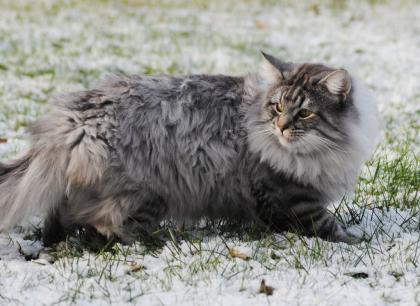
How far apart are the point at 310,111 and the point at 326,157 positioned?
32 cm

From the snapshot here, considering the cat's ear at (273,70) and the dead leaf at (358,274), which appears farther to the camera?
the cat's ear at (273,70)

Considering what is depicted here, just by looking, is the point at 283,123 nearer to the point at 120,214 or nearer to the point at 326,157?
the point at 326,157

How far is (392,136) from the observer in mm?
6141

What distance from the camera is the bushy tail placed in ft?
12.8

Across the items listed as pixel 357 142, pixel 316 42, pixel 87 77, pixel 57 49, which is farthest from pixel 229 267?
pixel 316 42

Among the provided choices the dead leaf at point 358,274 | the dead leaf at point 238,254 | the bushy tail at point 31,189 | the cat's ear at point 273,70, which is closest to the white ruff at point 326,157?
the cat's ear at point 273,70

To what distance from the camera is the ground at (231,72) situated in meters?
3.19

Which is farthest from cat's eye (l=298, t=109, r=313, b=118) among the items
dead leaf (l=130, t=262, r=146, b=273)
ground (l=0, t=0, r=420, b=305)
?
dead leaf (l=130, t=262, r=146, b=273)

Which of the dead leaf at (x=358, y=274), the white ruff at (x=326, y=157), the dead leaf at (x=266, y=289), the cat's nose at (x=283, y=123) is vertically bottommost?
the dead leaf at (x=266, y=289)

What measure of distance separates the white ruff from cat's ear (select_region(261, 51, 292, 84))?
9.0 inches

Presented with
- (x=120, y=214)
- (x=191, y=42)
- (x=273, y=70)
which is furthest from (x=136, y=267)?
(x=191, y=42)

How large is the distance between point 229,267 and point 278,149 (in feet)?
3.07

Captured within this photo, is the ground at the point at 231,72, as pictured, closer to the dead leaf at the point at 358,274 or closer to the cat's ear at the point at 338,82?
the dead leaf at the point at 358,274

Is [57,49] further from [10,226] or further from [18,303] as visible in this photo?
[18,303]
